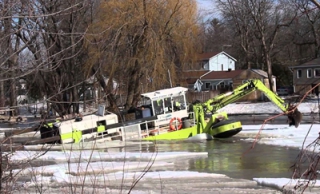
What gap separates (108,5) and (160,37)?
4113 millimetres

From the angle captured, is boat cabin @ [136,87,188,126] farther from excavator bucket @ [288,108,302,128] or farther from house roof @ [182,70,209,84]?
excavator bucket @ [288,108,302,128]

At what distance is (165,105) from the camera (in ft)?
83.3

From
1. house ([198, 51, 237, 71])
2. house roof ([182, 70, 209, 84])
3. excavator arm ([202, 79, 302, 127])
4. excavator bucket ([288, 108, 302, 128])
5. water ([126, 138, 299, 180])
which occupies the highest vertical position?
house ([198, 51, 237, 71])

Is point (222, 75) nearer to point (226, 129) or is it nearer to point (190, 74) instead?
point (190, 74)

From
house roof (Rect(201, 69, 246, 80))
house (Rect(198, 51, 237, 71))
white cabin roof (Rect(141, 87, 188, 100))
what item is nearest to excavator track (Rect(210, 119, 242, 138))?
white cabin roof (Rect(141, 87, 188, 100))

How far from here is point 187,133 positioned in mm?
25016

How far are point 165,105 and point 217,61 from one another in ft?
199

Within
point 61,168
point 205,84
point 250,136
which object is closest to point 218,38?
point 205,84

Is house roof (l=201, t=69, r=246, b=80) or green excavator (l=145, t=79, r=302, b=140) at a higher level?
house roof (l=201, t=69, r=246, b=80)

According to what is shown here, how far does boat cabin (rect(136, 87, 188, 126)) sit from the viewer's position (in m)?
25.0

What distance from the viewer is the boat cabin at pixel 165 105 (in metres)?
25.0

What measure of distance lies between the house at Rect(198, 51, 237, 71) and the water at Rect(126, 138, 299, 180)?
60513 millimetres

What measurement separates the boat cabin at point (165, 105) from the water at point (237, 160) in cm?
209

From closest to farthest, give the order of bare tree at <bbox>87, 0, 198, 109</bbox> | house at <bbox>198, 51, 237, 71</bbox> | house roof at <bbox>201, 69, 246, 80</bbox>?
bare tree at <bbox>87, 0, 198, 109</bbox> → house roof at <bbox>201, 69, 246, 80</bbox> → house at <bbox>198, 51, 237, 71</bbox>
